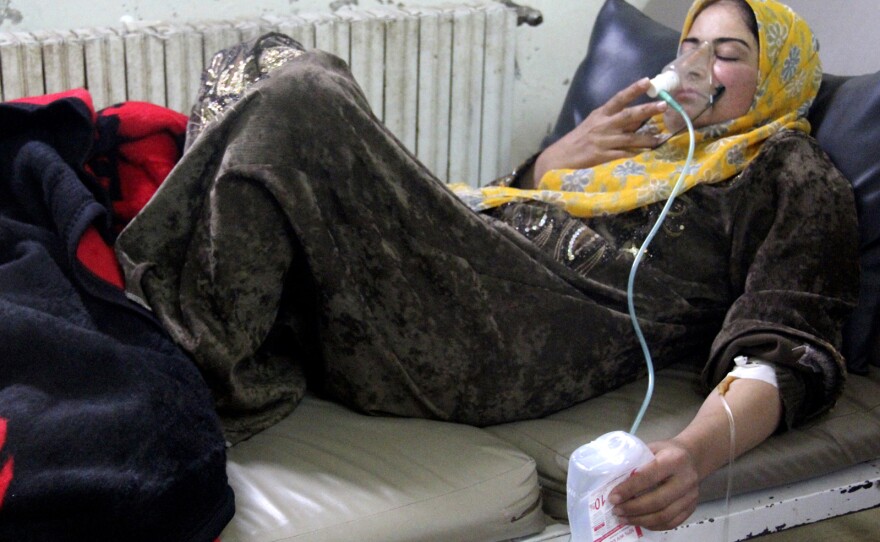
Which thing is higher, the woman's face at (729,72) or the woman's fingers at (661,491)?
the woman's face at (729,72)

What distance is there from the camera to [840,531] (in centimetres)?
172

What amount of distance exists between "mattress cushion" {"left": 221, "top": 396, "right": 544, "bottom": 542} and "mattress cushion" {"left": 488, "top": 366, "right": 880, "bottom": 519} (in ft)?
0.15

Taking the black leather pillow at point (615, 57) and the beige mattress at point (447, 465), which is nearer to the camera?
the beige mattress at point (447, 465)

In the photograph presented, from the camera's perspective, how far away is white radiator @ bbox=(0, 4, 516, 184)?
197 centimetres

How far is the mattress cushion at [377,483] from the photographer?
1184 mm

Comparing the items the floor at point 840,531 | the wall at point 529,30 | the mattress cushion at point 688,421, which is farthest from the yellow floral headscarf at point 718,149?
the wall at point 529,30

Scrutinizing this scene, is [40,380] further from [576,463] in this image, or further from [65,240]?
[576,463]

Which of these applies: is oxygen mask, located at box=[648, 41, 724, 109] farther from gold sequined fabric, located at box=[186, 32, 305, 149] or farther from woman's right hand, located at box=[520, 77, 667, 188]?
gold sequined fabric, located at box=[186, 32, 305, 149]

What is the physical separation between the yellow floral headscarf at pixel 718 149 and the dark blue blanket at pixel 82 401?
2.20 feet

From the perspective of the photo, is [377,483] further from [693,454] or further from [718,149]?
[718,149]

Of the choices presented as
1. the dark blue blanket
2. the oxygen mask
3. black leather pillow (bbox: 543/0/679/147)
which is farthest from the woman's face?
the dark blue blanket

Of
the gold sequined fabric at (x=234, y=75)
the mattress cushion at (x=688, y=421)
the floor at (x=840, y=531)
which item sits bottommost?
the floor at (x=840, y=531)

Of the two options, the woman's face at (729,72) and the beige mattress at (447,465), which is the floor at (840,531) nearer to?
the beige mattress at (447,465)

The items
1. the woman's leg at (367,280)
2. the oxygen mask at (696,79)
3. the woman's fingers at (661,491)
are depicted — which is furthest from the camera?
the oxygen mask at (696,79)
